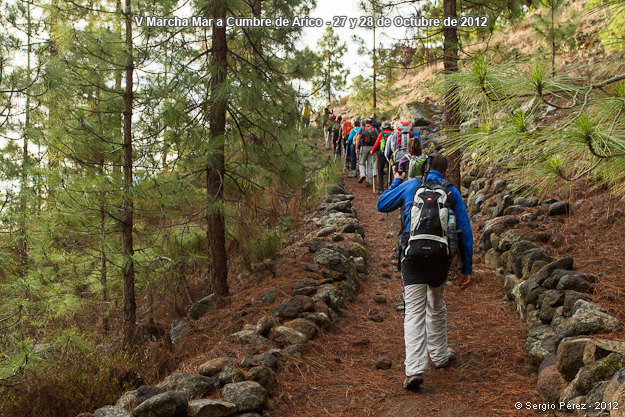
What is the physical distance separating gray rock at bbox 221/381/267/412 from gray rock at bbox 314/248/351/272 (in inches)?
137

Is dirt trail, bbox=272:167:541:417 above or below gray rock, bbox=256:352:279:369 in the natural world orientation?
below

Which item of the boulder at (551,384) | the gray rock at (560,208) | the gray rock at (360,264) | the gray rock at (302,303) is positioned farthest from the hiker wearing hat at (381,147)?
the boulder at (551,384)

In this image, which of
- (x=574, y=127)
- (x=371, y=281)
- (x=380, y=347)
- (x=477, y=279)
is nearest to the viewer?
(x=574, y=127)

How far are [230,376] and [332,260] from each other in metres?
3.48

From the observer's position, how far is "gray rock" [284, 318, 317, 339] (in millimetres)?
5047

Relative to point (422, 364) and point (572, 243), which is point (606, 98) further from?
point (572, 243)

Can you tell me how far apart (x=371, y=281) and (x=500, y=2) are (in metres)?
6.00

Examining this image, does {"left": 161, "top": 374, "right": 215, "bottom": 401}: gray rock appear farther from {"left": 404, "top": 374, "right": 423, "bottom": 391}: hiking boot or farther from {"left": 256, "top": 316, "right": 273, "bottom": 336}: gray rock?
{"left": 404, "top": 374, "right": 423, "bottom": 391}: hiking boot

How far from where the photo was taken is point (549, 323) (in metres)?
4.30

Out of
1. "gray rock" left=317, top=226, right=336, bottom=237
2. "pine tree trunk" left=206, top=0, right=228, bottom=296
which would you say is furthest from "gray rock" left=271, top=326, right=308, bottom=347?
"gray rock" left=317, top=226, right=336, bottom=237

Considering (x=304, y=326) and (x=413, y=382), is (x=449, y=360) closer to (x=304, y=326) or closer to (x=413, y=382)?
(x=413, y=382)

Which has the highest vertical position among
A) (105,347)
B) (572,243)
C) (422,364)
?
(572,243)

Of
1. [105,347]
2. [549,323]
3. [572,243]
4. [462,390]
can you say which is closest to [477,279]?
[572,243]

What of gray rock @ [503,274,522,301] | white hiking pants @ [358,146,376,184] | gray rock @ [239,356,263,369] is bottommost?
gray rock @ [239,356,263,369]
